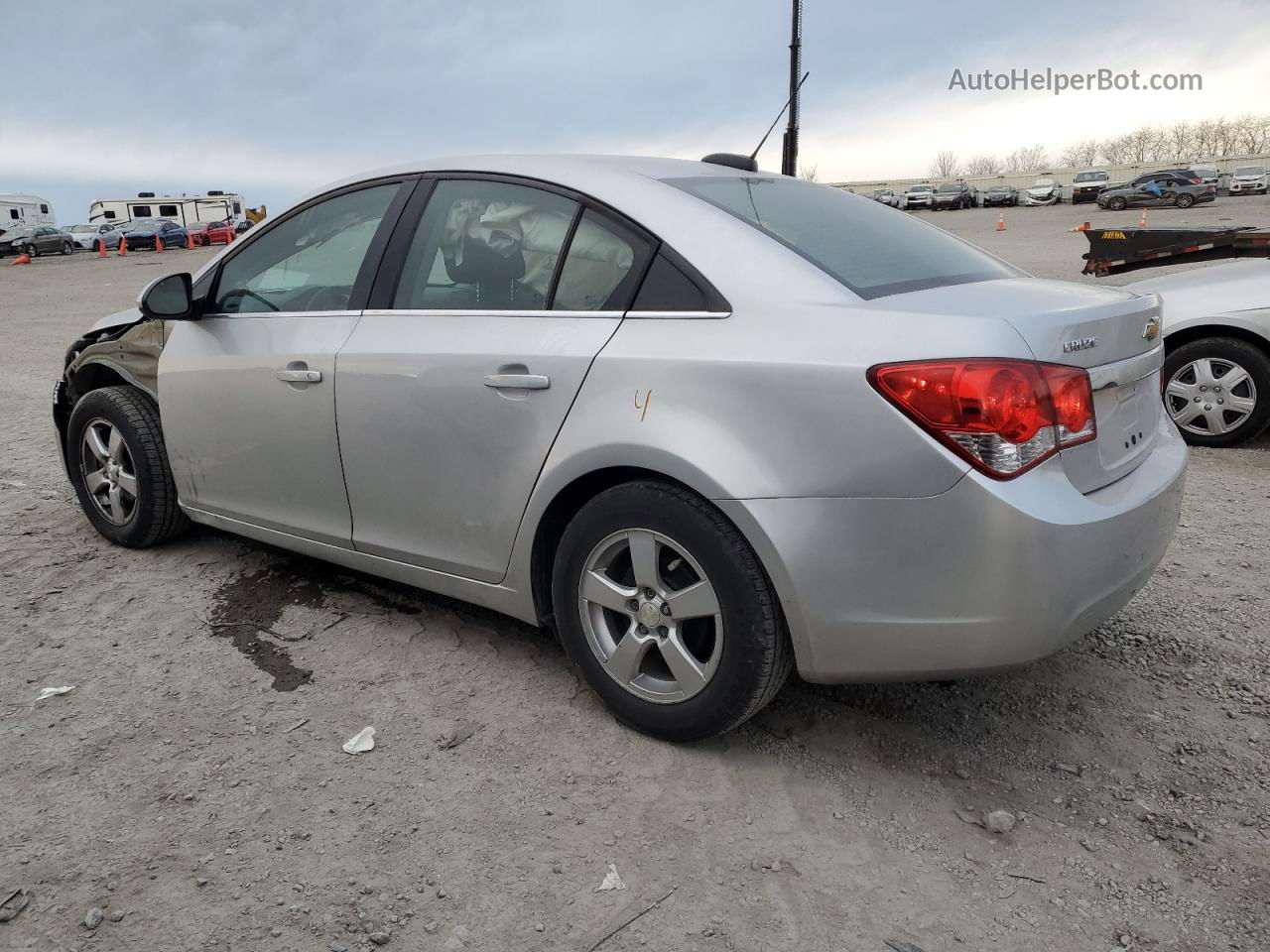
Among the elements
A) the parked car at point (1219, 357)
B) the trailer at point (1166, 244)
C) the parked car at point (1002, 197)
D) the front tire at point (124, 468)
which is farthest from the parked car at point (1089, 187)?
the front tire at point (124, 468)

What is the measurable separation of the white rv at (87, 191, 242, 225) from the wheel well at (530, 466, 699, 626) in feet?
185

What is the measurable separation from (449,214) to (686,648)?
1639 mm

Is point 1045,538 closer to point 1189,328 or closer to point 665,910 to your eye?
point 665,910

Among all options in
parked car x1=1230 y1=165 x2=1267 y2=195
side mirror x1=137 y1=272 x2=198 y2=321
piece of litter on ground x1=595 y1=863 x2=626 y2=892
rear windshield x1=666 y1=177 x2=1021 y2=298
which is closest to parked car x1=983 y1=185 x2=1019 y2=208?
parked car x1=1230 y1=165 x2=1267 y2=195

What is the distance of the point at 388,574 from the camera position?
354 centimetres

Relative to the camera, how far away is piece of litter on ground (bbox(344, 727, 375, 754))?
2963mm

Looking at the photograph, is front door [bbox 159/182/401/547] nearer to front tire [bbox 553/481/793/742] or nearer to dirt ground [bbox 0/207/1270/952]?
dirt ground [bbox 0/207/1270/952]

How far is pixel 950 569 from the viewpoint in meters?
2.36

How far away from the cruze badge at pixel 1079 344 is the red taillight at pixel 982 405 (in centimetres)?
11

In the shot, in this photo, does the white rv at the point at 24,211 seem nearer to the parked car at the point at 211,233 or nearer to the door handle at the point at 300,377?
the parked car at the point at 211,233

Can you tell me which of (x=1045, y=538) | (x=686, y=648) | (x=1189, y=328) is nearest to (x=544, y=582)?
(x=686, y=648)

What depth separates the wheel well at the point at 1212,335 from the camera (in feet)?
19.4

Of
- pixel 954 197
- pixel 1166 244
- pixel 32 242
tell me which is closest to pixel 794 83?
pixel 1166 244

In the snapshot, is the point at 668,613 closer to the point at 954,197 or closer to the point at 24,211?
the point at 954,197
